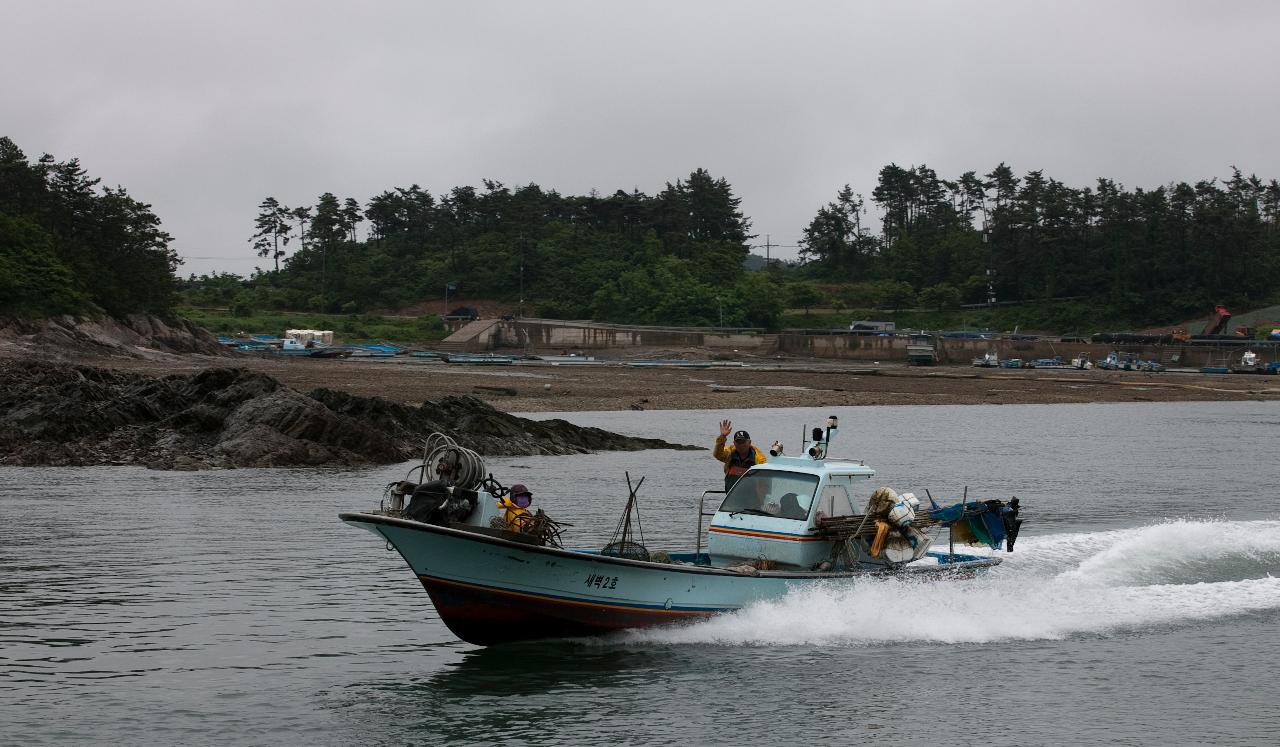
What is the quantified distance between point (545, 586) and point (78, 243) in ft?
292

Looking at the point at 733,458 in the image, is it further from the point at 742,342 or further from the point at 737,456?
the point at 742,342

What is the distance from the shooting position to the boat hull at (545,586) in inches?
626

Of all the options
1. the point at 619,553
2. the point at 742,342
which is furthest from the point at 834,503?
the point at 742,342

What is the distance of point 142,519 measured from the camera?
2761 centimetres

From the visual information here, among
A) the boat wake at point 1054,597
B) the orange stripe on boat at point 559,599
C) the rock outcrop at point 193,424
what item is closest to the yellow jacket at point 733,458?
the boat wake at point 1054,597

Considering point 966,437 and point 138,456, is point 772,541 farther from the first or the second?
point 966,437

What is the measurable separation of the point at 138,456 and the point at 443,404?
33.8ft

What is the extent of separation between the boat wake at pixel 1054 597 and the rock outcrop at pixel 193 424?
20477mm

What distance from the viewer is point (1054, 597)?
2119 cm

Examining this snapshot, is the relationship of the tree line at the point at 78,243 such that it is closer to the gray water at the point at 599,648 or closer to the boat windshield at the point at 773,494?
the gray water at the point at 599,648

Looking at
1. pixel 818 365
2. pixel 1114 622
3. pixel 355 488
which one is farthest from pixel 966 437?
pixel 818 365

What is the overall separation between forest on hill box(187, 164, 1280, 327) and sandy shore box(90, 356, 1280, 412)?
32.4 m

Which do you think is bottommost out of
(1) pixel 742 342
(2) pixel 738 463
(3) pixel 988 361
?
(2) pixel 738 463

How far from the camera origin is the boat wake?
57.4 feet
